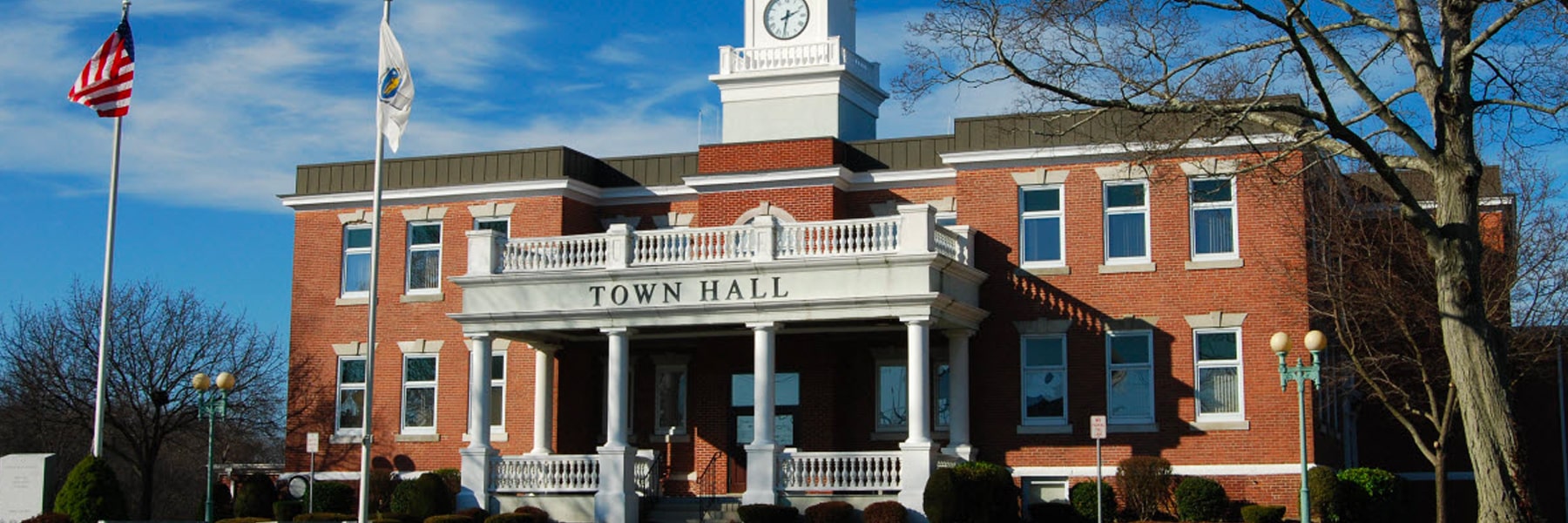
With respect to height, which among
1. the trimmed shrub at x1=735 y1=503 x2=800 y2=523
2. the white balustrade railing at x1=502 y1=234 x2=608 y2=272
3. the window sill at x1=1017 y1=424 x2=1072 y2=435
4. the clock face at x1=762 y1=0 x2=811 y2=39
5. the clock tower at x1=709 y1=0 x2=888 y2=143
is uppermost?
the clock face at x1=762 y1=0 x2=811 y2=39

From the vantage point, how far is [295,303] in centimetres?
3919

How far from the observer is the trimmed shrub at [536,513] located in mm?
32156

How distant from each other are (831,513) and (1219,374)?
306 inches

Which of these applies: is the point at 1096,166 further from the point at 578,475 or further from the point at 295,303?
the point at 295,303

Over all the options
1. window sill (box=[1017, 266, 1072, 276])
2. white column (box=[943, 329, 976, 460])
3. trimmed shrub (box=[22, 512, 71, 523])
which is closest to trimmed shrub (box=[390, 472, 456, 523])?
trimmed shrub (box=[22, 512, 71, 523])

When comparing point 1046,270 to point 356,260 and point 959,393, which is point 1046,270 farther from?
point 356,260

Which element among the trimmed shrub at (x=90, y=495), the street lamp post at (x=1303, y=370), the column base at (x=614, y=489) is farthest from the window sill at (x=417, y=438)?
the street lamp post at (x=1303, y=370)

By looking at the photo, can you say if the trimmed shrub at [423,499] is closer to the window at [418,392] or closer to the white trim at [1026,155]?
the window at [418,392]

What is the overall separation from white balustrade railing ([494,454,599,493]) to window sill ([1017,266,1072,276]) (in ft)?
28.8

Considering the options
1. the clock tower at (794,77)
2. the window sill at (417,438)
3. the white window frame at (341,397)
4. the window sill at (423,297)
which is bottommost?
the window sill at (417,438)

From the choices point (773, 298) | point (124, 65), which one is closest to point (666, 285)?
point (773, 298)

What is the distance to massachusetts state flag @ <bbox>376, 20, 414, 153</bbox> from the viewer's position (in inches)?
1141

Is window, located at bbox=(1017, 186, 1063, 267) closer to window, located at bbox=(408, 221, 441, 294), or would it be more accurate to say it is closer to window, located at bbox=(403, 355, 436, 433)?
window, located at bbox=(408, 221, 441, 294)

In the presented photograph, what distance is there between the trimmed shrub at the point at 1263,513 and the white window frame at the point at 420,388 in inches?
665
